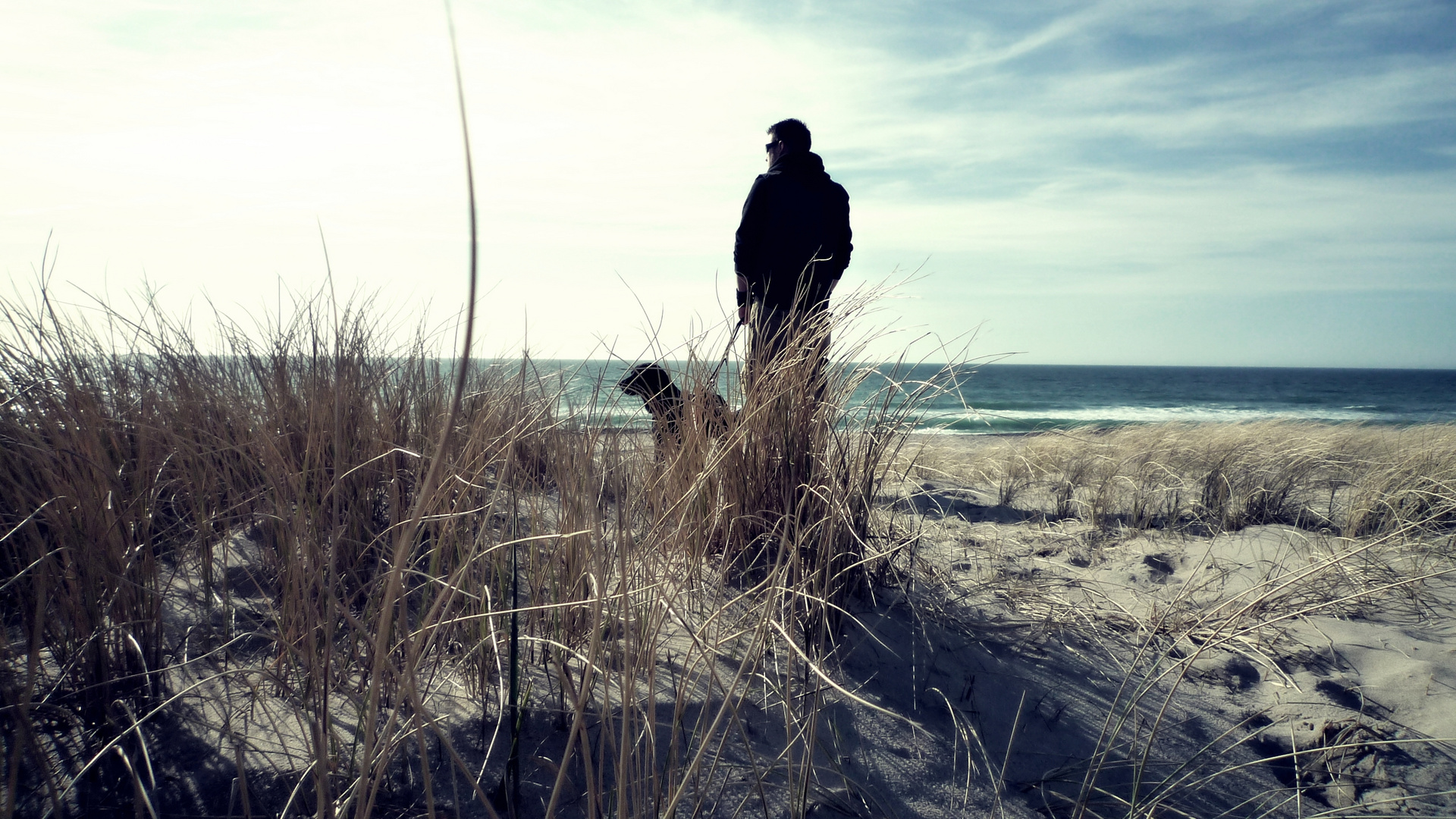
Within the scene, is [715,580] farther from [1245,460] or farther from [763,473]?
[1245,460]

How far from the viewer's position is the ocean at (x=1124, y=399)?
1.69 meters

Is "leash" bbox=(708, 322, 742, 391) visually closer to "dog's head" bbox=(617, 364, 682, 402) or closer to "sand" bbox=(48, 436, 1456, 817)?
"dog's head" bbox=(617, 364, 682, 402)

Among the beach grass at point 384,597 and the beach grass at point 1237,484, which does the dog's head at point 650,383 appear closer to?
the beach grass at point 384,597

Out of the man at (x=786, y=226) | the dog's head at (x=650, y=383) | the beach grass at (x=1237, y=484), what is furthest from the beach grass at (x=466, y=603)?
the man at (x=786, y=226)

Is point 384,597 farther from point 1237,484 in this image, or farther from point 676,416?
point 1237,484

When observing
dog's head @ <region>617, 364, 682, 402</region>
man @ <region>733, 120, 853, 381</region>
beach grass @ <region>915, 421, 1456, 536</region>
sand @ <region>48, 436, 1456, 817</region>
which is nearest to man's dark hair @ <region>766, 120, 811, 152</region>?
man @ <region>733, 120, 853, 381</region>

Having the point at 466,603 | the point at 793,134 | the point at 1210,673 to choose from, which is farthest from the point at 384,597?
the point at 793,134

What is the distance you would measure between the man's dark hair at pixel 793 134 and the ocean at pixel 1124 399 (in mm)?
1377

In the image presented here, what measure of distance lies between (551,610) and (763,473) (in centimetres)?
59

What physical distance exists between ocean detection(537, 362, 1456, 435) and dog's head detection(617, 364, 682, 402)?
86 mm

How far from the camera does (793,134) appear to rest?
2.88 metres

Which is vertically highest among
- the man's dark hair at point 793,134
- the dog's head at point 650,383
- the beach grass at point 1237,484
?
the man's dark hair at point 793,134

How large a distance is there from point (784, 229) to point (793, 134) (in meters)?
0.43

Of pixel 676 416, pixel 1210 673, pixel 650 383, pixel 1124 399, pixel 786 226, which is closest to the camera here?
pixel 1210 673
